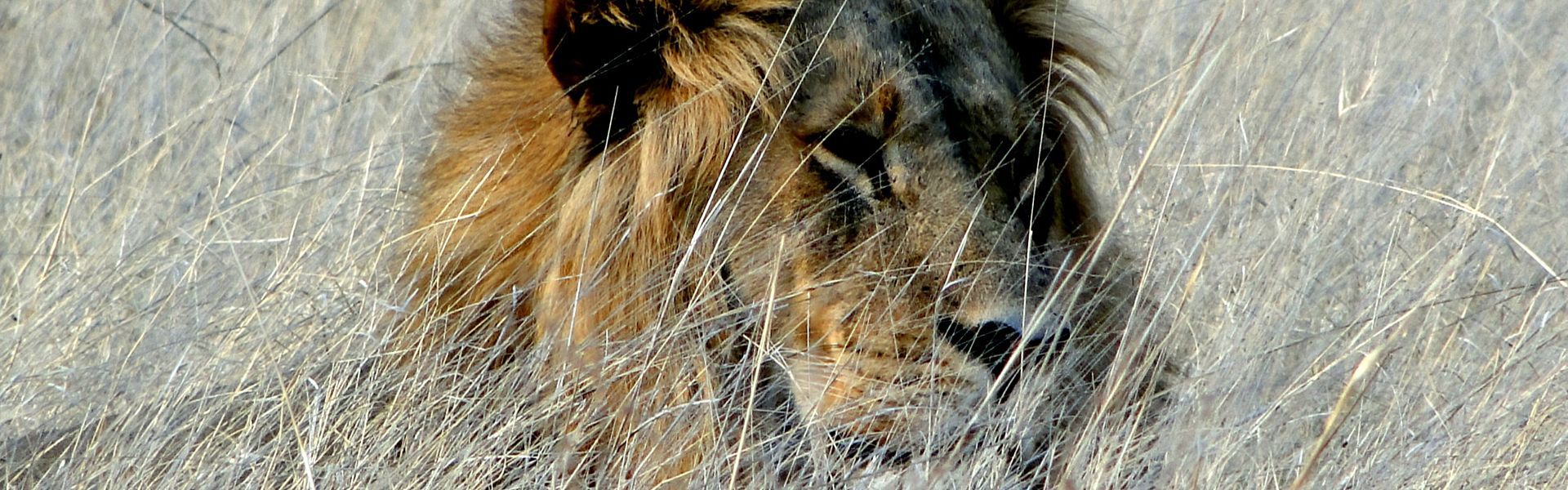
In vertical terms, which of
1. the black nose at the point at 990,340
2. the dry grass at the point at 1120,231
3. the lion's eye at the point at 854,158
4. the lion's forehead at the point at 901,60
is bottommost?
the dry grass at the point at 1120,231

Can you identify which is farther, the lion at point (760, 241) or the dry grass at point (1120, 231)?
the dry grass at point (1120, 231)

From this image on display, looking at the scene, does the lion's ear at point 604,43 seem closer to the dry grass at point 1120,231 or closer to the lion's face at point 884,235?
the lion's face at point 884,235

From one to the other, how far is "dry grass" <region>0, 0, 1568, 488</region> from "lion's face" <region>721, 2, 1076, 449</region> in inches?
8.0

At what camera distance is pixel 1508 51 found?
5508 millimetres

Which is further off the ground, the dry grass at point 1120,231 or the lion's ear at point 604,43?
the lion's ear at point 604,43

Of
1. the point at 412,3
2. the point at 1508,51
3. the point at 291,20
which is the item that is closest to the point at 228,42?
the point at 291,20

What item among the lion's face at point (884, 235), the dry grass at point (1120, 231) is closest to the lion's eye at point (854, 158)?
the lion's face at point (884, 235)

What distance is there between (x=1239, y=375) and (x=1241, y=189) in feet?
3.69

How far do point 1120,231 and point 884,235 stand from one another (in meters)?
0.85

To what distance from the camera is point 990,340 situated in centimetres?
238

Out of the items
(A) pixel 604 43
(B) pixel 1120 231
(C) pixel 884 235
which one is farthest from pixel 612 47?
(B) pixel 1120 231

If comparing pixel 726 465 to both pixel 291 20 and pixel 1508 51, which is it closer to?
pixel 291 20

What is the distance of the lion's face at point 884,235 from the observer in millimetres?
2350

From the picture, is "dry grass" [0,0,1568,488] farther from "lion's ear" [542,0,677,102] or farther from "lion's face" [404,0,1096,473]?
"lion's ear" [542,0,677,102]
